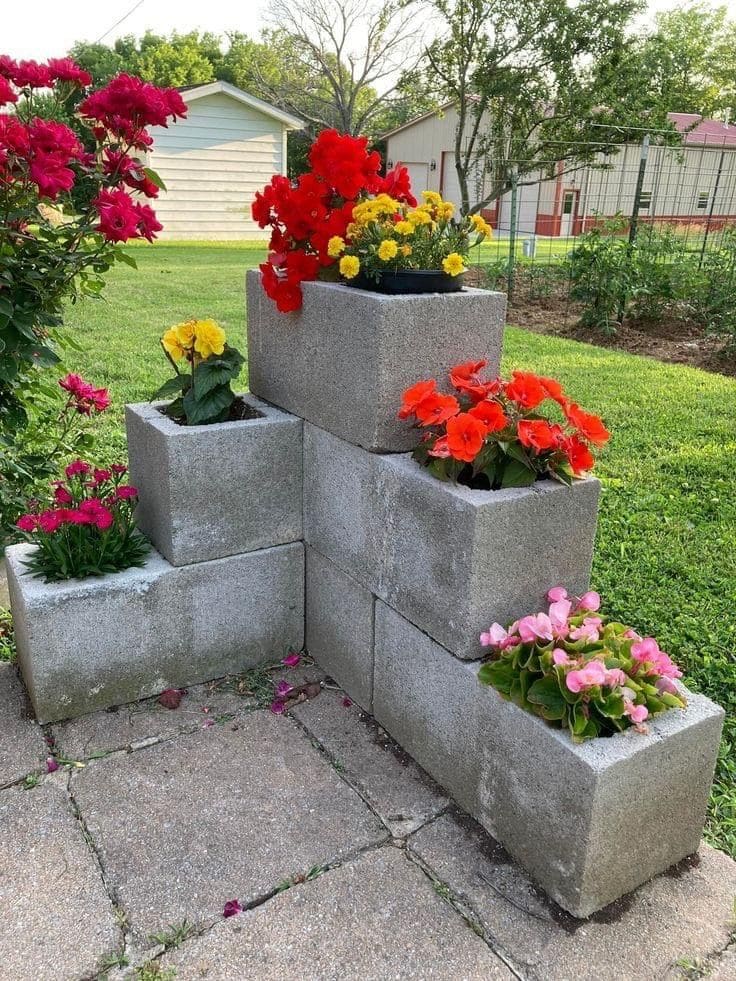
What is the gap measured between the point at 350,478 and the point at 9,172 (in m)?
1.20

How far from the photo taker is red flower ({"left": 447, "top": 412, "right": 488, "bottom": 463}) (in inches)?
73.1

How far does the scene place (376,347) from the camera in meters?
2.08

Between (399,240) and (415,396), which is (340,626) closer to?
(415,396)

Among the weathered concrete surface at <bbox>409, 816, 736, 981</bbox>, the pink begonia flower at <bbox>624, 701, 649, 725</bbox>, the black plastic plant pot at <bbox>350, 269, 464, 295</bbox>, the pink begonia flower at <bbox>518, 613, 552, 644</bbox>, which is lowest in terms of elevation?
the weathered concrete surface at <bbox>409, 816, 736, 981</bbox>

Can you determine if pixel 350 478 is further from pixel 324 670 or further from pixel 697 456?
pixel 697 456

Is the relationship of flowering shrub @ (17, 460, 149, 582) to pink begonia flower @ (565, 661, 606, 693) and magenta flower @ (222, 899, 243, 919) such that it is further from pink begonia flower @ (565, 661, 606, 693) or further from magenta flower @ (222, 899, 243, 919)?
pink begonia flower @ (565, 661, 606, 693)

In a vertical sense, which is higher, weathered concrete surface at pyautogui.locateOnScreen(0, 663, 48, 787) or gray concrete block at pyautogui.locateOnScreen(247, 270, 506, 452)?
gray concrete block at pyautogui.locateOnScreen(247, 270, 506, 452)

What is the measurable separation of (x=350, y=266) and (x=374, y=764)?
131 cm

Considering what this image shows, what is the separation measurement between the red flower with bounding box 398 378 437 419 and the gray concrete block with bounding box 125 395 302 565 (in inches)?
21.1

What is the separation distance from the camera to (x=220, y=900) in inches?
68.6


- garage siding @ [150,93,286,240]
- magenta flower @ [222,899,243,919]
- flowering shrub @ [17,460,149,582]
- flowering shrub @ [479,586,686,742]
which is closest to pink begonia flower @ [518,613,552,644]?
flowering shrub @ [479,586,686,742]

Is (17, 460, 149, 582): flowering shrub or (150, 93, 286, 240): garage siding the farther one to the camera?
(150, 93, 286, 240): garage siding

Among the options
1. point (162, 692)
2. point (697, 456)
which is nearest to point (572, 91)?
point (697, 456)

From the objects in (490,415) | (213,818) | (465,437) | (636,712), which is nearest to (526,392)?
(490,415)
